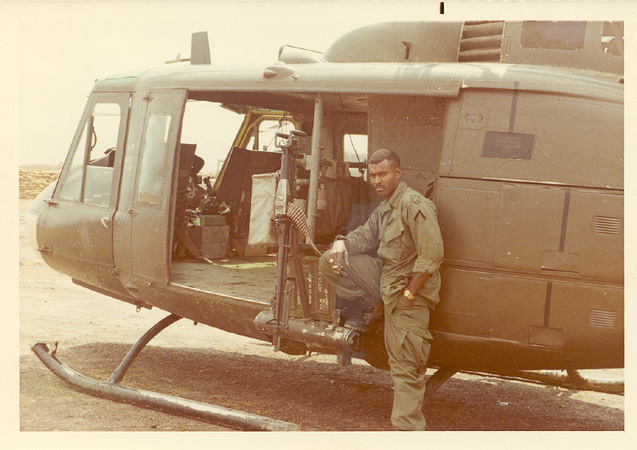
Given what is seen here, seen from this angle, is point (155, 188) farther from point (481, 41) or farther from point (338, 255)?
point (481, 41)

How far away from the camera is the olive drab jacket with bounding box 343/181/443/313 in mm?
4023

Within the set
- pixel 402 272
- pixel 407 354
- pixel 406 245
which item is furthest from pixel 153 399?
pixel 406 245

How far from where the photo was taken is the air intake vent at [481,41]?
457 cm

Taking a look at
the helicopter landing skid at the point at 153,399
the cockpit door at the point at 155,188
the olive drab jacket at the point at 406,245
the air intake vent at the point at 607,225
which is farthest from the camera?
the cockpit door at the point at 155,188

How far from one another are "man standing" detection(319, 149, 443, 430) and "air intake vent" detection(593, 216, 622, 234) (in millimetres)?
950

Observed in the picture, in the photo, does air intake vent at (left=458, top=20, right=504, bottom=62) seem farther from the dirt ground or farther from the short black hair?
the dirt ground

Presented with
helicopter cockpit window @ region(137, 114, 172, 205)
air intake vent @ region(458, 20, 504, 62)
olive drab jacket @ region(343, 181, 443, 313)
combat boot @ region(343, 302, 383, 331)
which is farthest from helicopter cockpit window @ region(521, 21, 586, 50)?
helicopter cockpit window @ region(137, 114, 172, 205)

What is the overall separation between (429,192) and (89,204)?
3272mm

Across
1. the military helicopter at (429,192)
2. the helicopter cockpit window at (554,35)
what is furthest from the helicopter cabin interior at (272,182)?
the helicopter cockpit window at (554,35)

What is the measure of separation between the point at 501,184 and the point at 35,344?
4.54 m

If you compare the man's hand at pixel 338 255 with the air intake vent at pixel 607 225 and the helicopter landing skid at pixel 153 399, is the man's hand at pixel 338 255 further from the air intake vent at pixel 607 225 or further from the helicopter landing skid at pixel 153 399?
the air intake vent at pixel 607 225

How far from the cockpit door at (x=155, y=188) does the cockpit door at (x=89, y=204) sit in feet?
1.07
